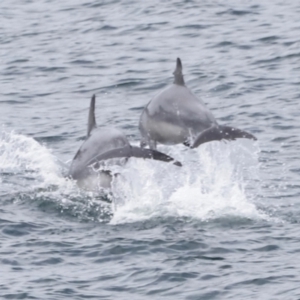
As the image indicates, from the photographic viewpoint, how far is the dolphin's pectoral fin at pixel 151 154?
14.8m

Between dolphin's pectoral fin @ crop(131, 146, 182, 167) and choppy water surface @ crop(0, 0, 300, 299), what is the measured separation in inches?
42.7

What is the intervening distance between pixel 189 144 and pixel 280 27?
12.8m

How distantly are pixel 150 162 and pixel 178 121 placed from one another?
2464mm

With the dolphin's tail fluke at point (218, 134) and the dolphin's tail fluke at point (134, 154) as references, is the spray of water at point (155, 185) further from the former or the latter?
the dolphin's tail fluke at point (218, 134)

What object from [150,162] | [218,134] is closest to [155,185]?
[150,162]

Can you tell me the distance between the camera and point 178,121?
16.1 metres

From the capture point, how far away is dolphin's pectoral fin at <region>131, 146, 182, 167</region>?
583 inches

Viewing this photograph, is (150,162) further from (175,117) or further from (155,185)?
(175,117)

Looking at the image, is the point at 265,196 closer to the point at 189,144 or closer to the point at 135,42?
the point at 189,144

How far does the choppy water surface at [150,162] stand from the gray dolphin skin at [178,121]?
928 mm

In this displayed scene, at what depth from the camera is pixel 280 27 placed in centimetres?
2817

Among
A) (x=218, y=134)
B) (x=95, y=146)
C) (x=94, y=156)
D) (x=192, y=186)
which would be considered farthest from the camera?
(x=192, y=186)

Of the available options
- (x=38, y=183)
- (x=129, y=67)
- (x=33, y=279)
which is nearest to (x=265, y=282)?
(x=33, y=279)

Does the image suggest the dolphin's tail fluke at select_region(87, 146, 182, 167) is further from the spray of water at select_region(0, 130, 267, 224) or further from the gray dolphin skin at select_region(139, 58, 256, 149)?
the spray of water at select_region(0, 130, 267, 224)
